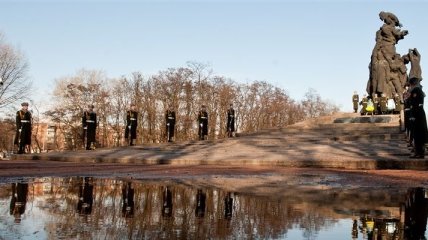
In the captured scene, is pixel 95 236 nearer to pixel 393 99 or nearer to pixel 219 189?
pixel 219 189

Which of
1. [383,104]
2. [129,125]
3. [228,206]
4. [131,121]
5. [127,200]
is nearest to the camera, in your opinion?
[228,206]

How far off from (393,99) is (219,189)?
92.8 feet

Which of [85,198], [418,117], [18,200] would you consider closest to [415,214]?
[85,198]

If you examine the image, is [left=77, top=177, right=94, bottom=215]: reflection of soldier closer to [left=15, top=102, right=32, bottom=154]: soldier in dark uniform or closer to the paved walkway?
the paved walkway

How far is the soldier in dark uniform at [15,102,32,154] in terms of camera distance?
18.8 meters

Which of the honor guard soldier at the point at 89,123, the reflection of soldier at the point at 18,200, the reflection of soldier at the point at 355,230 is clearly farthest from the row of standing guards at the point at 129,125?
the reflection of soldier at the point at 355,230

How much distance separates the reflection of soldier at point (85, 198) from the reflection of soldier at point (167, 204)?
2.35ft

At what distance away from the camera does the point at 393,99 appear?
3203cm

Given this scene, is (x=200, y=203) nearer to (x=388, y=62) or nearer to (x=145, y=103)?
(x=388, y=62)

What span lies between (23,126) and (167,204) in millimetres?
15661

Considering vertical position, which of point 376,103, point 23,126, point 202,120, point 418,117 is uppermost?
point 376,103

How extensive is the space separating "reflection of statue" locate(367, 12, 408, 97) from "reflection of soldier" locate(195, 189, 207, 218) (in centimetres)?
2823

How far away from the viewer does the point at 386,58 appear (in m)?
31.8

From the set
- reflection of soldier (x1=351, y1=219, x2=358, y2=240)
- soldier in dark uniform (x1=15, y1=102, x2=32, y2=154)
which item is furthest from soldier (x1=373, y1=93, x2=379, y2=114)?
reflection of soldier (x1=351, y1=219, x2=358, y2=240)
